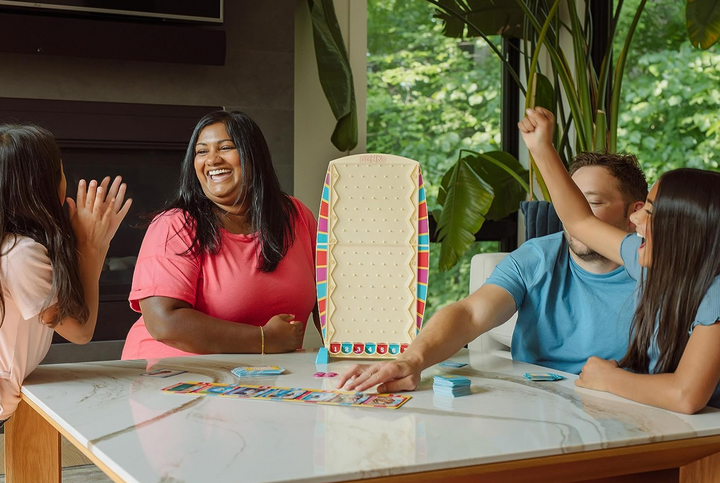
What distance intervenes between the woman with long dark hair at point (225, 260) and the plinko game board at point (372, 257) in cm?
18

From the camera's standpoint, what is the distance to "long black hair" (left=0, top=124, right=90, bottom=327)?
145 cm

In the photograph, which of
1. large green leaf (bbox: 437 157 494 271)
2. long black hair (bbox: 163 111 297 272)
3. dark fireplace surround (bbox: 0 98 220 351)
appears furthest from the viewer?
large green leaf (bbox: 437 157 494 271)

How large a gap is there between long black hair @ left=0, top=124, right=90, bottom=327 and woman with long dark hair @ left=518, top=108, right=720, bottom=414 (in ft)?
3.09

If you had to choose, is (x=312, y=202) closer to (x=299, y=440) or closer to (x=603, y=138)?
(x=603, y=138)

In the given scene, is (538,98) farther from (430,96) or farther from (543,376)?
(543,376)

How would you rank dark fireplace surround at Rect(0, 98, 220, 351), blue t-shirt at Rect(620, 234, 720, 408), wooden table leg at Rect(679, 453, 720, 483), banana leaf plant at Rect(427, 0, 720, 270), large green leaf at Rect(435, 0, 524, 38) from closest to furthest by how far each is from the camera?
wooden table leg at Rect(679, 453, 720, 483), blue t-shirt at Rect(620, 234, 720, 408), dark fireplace surround at Rect(0, 98, 220, 351), banana leaf plant at Rect(427, 0, 720, 270), large green leaf at Rect(435, 0, 524, 38)

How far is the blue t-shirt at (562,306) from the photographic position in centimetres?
172

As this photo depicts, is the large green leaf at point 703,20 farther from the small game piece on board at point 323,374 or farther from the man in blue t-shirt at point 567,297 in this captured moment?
the small game piece on board at point 323,374

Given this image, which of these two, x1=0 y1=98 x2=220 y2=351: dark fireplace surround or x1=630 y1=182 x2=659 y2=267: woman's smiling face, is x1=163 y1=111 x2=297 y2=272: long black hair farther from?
x1=0 y1=98 x2=220 y2=351: dark fireplace surround

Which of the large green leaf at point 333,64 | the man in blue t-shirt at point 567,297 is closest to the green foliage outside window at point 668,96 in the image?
the large green leaf at point 333,64

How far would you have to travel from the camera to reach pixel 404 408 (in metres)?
1.24

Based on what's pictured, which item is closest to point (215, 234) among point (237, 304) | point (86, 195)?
point (237, 304)

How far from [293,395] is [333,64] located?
238 centimetres

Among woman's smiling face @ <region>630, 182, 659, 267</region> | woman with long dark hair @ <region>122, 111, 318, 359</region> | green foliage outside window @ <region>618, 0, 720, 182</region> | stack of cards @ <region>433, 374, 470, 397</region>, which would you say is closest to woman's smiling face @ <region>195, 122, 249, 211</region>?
woman with long dark hair @ <region>122, 111, 318, 359</region>
